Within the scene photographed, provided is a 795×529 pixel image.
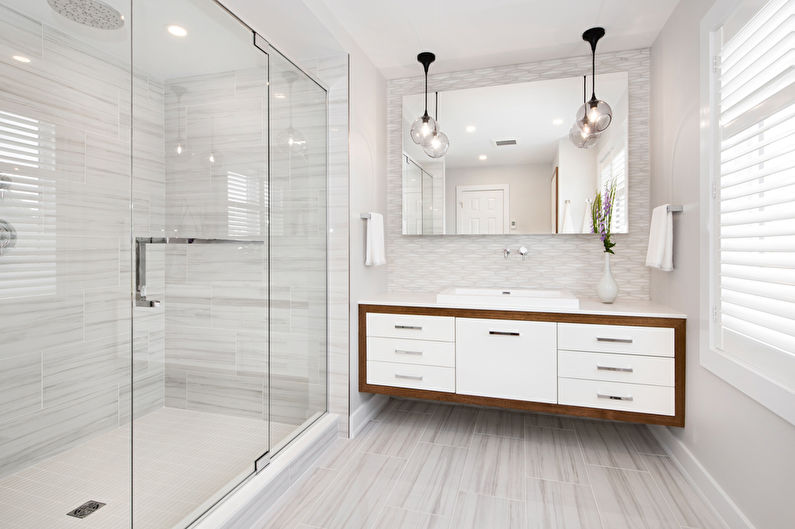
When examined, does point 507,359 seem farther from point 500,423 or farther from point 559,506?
point 559,506

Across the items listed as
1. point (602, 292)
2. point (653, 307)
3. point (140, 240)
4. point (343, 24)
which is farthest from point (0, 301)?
point (653, 307)

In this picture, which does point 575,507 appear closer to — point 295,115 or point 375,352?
point 375,352

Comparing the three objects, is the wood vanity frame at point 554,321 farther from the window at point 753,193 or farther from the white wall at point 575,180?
the white wall at point 575,180

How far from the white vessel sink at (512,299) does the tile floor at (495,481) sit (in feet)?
2.72

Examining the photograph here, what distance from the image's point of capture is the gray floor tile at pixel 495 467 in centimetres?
199

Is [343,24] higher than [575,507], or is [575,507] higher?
[343,24]

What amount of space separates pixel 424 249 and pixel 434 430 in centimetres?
126

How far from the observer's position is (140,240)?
1.41m

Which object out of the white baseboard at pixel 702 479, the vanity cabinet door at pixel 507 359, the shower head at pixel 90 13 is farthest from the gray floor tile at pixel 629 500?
the shower head at pixel 90 13

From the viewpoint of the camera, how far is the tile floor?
5.78 ft

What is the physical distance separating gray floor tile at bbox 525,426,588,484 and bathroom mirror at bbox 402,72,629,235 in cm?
130

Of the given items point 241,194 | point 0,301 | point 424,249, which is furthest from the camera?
point 424,249

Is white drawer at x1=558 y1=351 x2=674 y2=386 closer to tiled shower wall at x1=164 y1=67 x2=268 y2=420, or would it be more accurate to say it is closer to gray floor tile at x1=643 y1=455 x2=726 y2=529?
gray floor tile at x1=643 y1=455 x2=726 y2=529

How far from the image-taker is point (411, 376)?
257cm
